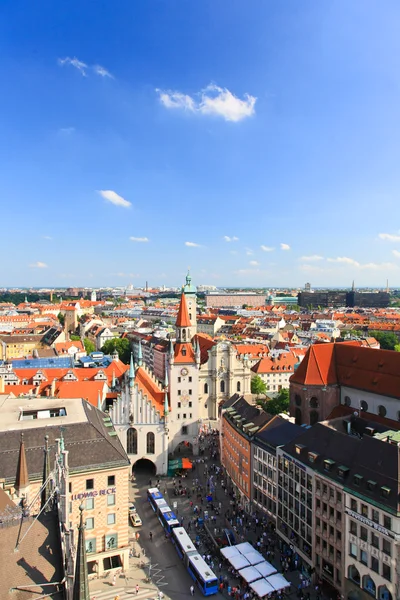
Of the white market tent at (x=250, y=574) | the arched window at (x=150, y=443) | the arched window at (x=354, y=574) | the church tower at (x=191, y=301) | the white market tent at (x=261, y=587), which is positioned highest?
the church tower at (x=191, y=301)

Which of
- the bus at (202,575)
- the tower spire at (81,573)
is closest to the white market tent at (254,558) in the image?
the bus at (202,575)

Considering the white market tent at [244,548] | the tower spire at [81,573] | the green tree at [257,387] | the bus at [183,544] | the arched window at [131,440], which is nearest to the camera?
the tower spire at [81,573]

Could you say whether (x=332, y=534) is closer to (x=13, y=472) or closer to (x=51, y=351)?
(x=13, y=472)

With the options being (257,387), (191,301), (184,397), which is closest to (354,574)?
(184,397)

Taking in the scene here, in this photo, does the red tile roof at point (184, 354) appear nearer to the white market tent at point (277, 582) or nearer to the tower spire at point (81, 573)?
the white market tent at point (277, 582)

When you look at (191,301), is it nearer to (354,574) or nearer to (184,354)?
(184,354)

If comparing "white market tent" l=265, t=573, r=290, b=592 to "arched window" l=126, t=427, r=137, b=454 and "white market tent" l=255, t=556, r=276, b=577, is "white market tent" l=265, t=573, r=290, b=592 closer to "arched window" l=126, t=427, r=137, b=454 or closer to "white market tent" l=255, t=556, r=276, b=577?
"white market tent" l=255, t=556, r=276, b=577
